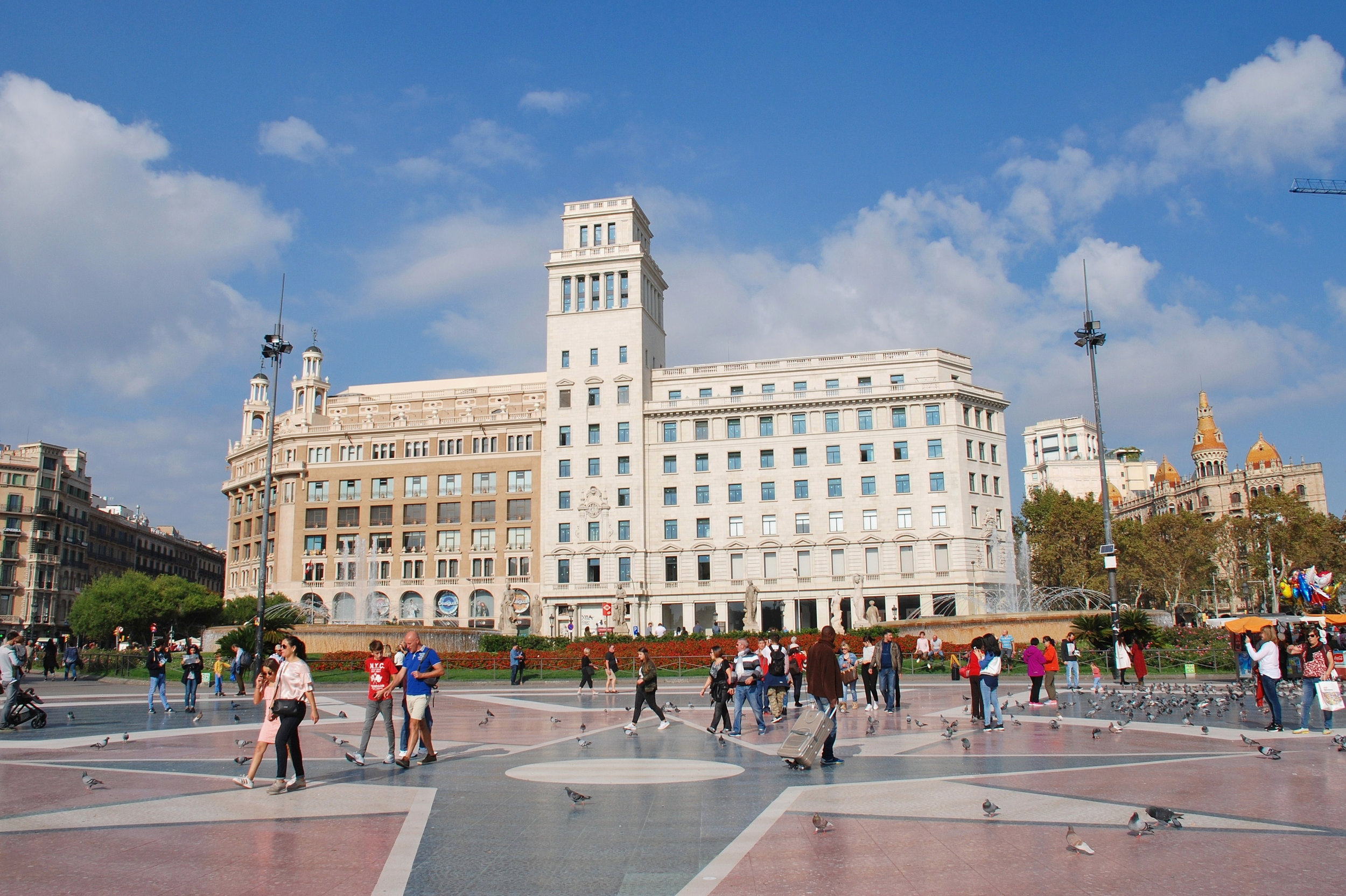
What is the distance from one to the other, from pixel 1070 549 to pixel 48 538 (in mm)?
91649

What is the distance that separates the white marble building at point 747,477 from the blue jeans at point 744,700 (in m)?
47.9

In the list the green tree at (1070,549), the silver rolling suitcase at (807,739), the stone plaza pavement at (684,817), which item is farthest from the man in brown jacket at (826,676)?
the green tree at (1070,549)

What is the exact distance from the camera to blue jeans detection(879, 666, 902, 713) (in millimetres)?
21391

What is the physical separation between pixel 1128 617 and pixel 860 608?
29.1 metres

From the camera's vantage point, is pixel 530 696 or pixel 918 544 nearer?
pixel 530 696

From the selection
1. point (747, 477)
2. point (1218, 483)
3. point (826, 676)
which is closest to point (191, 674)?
point (826, 676)

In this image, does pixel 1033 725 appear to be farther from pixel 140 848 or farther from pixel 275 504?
pixel 275 504

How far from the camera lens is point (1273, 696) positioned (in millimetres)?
15641

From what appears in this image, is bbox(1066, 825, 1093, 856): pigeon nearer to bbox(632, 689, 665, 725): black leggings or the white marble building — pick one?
bbox(632, 689, 665, 725): black leggings

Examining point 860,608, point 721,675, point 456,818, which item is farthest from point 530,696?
point 860,608

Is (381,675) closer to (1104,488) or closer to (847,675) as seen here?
(847,675)

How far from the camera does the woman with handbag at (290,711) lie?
36.0 feet

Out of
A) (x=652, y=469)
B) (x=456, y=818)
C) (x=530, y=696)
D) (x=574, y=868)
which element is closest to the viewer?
(x=574, y=868)

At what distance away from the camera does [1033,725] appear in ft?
59.7
